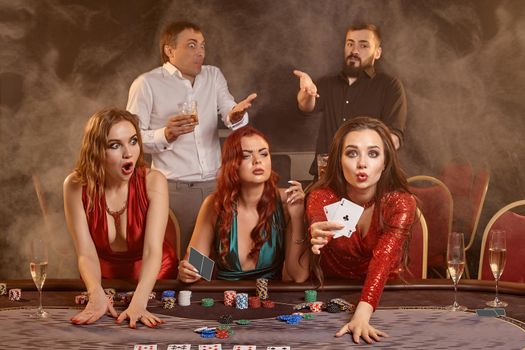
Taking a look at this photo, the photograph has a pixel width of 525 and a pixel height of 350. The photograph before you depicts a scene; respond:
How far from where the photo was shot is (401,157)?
4.83 metres

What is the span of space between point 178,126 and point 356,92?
1.10 metres

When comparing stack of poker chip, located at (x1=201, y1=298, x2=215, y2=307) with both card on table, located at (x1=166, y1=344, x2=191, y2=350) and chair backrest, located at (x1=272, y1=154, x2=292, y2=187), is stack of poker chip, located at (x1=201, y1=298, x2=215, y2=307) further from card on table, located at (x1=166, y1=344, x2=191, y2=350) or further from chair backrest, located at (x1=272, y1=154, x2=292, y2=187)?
chair backrest, located at (x1=272, y1=154, x2=292, y2=187)

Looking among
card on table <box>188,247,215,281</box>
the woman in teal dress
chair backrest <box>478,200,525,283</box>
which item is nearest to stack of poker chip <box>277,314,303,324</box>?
card on table <box>188,247,215,281</box>

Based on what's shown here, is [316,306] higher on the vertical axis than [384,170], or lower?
lower

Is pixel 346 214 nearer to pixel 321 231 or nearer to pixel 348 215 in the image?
pixel 348 215

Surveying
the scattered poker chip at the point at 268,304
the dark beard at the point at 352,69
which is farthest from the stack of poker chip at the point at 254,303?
the dark beard at the point at 352,69

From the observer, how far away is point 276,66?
476 centimetres

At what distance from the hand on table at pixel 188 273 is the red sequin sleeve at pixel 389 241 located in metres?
0.65

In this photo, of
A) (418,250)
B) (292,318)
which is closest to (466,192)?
(418,250)

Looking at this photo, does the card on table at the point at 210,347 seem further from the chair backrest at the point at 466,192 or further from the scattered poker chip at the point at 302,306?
the chair backrest at the point at 466,192

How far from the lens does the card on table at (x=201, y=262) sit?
286cm

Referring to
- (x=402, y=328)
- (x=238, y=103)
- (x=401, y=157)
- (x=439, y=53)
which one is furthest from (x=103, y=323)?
(x=439, y=53)

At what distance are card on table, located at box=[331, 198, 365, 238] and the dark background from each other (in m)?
1.95

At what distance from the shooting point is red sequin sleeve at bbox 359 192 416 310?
8.47 feet
